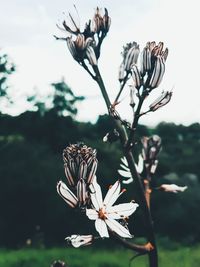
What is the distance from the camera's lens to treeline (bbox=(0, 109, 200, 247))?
15625mm

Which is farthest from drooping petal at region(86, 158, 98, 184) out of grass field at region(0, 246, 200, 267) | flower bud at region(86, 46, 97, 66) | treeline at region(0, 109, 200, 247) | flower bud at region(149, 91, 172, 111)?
treeline at region(0, 109, 200, 247)

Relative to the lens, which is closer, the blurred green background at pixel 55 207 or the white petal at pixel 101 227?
the white petal at pixel 101 227

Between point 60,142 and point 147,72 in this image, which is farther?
point 60,142

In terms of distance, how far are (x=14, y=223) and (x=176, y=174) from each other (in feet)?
18.5

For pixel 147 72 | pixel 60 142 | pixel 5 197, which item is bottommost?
pixel 147 72

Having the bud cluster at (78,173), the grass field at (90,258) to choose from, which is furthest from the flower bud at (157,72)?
the grass field at (90,258)

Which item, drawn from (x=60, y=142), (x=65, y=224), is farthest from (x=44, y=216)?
(x=60, y=142)

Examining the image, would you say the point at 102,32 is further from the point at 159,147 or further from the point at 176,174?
the point at 176,174

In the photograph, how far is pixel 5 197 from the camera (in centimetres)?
1581

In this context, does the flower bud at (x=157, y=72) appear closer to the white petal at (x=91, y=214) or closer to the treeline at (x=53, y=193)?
the white petal at (x=91, y=214)

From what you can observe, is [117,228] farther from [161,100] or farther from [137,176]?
[161,100]

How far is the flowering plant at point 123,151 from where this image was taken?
222cm

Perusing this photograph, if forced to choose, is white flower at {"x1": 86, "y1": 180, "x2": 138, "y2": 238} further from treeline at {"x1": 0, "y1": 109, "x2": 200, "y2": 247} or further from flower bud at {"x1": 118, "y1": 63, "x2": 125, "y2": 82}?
treeline at {"x1": 0, "y1": 109, "x2": 200, "y2": 247}

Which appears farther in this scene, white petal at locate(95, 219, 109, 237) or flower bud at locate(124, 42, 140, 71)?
flower bud at locate(124, 42, 140, 71)
